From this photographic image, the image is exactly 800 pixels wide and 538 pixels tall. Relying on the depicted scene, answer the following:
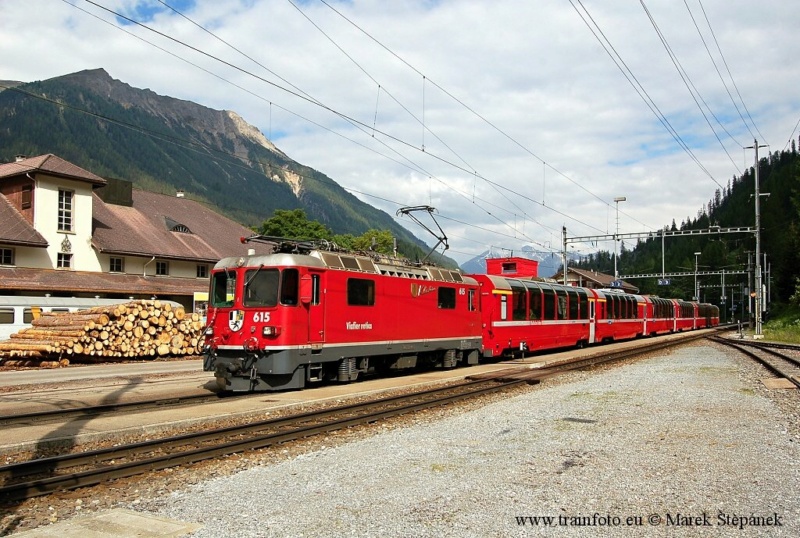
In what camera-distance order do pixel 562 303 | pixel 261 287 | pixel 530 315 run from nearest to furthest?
pixel 261 287 < pixel 530 315 < pixel 562 303

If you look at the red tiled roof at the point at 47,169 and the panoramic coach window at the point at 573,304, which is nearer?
the panoramic coach window at the point at 573,304

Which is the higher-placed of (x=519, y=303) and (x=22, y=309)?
(x=519, y=303)

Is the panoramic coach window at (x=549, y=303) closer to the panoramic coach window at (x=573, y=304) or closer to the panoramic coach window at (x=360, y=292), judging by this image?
the panoramic coach window at (x=573, y=304)

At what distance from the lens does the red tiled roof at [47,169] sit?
1267 inches

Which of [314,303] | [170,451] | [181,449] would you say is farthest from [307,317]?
[170,451]

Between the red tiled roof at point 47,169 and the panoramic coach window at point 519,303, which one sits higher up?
the red tiled roof at point 47,169

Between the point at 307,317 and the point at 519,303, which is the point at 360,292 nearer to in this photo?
the point at 307,317

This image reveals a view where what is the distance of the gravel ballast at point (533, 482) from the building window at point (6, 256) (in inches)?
1057

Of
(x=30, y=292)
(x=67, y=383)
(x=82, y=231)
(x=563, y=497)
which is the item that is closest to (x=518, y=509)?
(x=563, y=497)

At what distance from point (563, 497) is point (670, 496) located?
1120 millimetres

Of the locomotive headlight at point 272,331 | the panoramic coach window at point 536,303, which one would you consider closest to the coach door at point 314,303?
the locomotive headlight at point 272,331

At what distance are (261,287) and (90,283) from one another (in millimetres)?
21746

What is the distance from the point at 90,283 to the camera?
3222 cm

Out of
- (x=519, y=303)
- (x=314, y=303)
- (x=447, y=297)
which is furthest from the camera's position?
(x=519, y=303)
